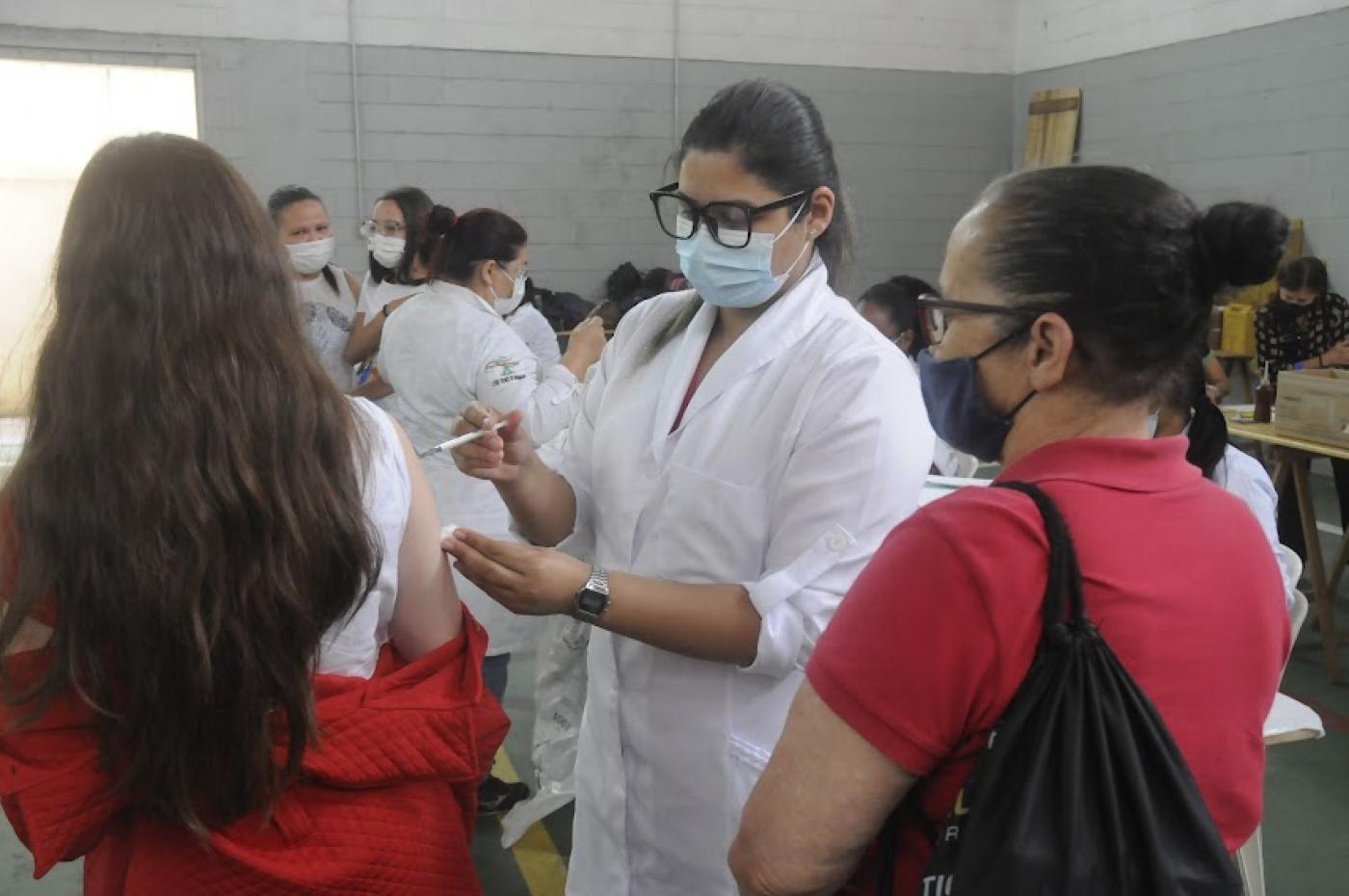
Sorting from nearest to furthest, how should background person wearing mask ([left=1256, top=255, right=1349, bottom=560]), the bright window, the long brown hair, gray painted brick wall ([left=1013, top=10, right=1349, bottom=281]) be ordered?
the long brown hair < background person wearing mask ([left=1256, top=255, right=1349, bottom=560]) < gray painted brick wall ([left=1013, top=10, right=1349, bottom=281]) < the bright window

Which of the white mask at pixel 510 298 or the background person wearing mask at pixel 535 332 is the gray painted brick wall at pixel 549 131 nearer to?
the background person wearing mask at pixel 535 332

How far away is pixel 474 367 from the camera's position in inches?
99.0

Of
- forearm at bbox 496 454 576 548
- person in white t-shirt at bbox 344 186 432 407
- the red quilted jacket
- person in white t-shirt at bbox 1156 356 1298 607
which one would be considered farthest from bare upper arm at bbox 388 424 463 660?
person in white t-shirt at bbox 344 186 432 407

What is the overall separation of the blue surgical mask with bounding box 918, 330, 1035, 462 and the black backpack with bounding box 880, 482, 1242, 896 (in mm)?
195

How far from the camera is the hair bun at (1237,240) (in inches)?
34.8

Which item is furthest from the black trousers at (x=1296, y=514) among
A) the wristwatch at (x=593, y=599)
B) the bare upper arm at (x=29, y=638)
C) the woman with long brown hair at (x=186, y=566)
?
the bare upper arm at (x=29, y=638)

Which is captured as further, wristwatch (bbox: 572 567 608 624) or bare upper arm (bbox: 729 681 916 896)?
wristwatch (bbox: 572 567 608 624)

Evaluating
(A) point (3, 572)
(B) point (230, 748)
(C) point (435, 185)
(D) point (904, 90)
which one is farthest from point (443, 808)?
(D) point (904, 90)

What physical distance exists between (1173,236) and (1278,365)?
5.14 metres

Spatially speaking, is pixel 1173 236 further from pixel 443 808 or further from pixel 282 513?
pixel 443 808

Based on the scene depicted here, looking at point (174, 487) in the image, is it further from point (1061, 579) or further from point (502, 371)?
point (502, 371)

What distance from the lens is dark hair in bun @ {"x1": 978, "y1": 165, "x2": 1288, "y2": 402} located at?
0.87m

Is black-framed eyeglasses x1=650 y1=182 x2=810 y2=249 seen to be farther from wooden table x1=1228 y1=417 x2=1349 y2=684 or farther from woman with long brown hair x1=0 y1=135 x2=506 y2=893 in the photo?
wooden table x1=1228 y1=417 x2=1349 y2=684

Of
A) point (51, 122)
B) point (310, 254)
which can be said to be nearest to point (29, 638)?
point (310, 254)
